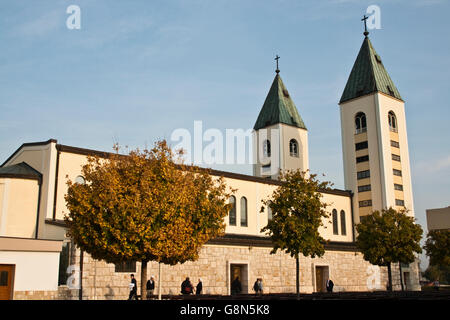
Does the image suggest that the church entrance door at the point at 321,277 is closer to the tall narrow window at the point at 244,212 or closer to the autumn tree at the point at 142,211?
the tall narrow window at the point at 244,212

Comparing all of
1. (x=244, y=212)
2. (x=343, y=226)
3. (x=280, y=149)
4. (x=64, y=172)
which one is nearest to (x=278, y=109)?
→ (x=280, y=149)

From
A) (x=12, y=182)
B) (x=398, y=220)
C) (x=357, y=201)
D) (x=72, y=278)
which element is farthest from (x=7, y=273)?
(x=357, y=201)

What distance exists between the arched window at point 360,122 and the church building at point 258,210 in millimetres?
125

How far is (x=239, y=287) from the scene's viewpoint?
3378 cm

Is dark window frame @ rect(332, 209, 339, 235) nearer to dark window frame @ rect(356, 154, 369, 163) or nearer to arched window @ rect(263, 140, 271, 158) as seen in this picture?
dark window frame @ rect(356, 154, 369, 163)

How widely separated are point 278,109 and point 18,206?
37646 millimetres

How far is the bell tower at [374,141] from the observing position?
167 feet

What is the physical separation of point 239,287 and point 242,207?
831cm

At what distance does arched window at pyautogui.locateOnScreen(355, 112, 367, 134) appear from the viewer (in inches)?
2115

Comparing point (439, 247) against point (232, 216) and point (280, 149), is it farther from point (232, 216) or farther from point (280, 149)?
point (232, 216)

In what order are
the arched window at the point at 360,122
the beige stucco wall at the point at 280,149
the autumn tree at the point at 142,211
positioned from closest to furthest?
the autumn tree at the point at 142,211 → the arched window at the point at 360,122 → the beige stucco wall at the point at 280,149

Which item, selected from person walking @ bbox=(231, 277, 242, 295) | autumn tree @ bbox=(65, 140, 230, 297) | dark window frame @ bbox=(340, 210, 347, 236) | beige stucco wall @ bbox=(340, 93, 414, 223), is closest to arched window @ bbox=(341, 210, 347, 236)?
dark window frame @ bbox=(340, 210, 347, 236)

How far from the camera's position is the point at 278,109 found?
196ft

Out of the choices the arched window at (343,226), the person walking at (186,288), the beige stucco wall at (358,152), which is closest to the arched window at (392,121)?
the beige stucco wall at (358,152)
